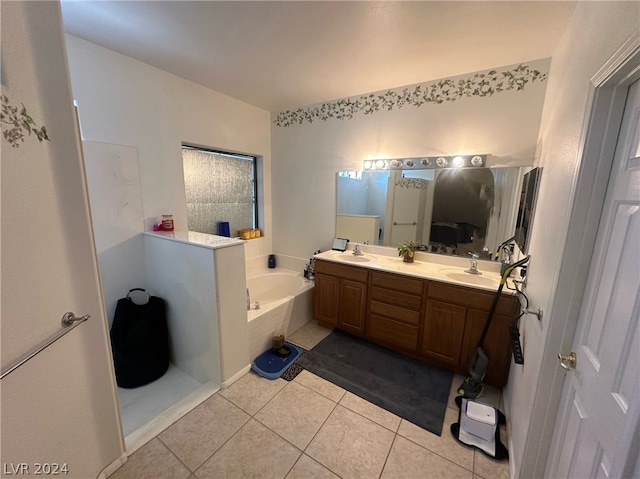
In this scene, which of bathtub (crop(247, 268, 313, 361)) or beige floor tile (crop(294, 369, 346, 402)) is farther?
bathtub (crop(247, 268, 313, 361))

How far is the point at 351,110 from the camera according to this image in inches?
109

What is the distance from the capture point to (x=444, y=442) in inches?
61.6

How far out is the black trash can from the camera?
6.34 ft

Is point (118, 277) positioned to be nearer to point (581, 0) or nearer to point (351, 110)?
point (351, 110)

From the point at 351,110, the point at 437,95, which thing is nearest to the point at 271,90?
the point at 351,110

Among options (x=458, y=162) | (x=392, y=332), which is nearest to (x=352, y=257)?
(x=392, y=332)

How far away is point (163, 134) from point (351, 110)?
190 cm

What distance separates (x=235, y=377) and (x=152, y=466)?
69cm

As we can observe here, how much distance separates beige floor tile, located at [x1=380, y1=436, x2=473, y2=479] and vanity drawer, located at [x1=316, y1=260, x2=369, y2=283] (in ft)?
4.16

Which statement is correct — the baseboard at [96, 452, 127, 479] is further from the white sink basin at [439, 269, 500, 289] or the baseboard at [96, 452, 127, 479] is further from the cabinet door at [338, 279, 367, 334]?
the white sink basin at [439, 269, 500, 289]

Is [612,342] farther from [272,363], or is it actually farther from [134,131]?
[134,131]

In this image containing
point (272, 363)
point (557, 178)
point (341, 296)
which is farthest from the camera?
point (341, 296)

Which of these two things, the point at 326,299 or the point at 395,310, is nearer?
the point at 395,310

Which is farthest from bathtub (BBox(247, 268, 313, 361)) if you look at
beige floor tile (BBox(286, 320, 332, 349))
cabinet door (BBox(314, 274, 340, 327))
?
cabinet door (BBox(314, 274, 340, 327))
